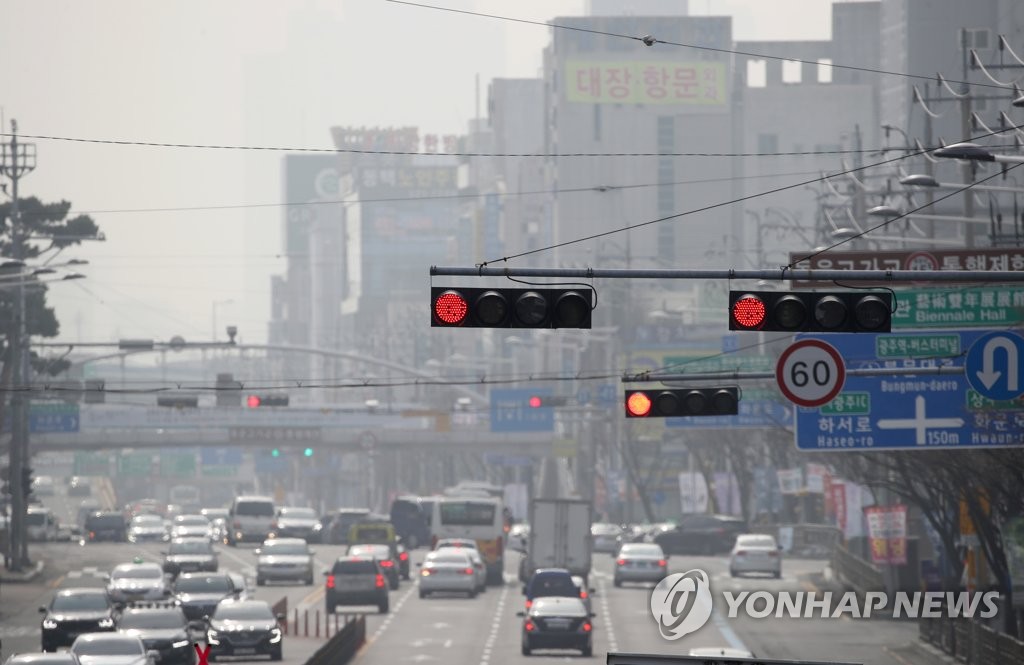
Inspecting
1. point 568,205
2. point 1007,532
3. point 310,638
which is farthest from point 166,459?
point 1007,532

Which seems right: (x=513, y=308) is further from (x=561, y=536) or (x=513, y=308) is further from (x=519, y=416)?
(x=519, y=416)

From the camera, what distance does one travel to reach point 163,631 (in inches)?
1599

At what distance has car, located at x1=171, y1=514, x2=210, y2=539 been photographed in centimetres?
8519

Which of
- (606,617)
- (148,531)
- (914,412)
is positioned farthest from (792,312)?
(148,531)

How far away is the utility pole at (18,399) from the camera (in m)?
70.8

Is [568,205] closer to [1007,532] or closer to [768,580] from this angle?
[768,580]

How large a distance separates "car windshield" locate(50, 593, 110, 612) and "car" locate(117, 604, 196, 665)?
2933 millimetres

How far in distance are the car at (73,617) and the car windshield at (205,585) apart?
751cm

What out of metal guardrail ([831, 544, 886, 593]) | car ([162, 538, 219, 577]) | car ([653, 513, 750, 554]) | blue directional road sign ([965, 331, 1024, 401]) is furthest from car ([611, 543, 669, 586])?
blue directional road sign ([965, 331, 1024, 401])

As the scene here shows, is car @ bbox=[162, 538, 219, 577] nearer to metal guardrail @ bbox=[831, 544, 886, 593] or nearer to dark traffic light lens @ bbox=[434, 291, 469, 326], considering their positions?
metal guardrail @ bbox=[831, 544, 886, 593]

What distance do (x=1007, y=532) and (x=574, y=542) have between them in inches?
1223

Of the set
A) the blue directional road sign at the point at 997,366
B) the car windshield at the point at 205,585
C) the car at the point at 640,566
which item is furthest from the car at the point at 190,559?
the blue directional road sign at the point at 997,366

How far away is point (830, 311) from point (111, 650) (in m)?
20.9

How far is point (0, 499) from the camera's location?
386ft
